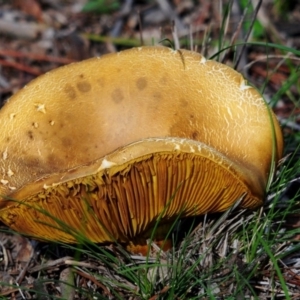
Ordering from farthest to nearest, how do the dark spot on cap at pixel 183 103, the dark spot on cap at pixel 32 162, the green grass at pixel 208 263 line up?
the dark spot on cap at pixel 183 103 < the dark spot on cap at pixel 32 162 < the green grass at pixel 208 263

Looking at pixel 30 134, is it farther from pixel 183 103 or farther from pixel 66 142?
pixel 183 103

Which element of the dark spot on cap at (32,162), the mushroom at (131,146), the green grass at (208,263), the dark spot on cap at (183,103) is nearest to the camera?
the mushroom at (131,146)

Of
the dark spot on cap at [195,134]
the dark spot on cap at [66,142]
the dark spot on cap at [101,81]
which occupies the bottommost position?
the dark spot on cap at [195,134]

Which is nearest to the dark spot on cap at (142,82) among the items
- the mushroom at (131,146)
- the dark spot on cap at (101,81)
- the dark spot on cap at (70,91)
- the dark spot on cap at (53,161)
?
the mushroom at (131,146)

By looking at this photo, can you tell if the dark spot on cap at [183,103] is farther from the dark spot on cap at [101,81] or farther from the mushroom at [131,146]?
the dark spot on cap at [101,81]

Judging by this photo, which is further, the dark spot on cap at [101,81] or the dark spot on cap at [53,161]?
the dark spot on cap at [101,81]

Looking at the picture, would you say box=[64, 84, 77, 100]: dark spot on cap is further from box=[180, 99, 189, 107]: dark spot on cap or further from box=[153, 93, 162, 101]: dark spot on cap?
box=[180, 99, 189, 107]: dark spot on cap

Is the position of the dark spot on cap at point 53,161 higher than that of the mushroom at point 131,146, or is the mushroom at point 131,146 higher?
the mushroom at point 131,146

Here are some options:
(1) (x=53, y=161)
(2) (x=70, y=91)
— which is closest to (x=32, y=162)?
(1) (x=53, y=161)

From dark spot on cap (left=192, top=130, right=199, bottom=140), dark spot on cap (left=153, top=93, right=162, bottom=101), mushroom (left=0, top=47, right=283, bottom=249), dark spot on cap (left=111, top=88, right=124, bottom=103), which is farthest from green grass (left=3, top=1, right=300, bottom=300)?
dark spot on cap (left=111, top=88, right=124, bottom=103)
